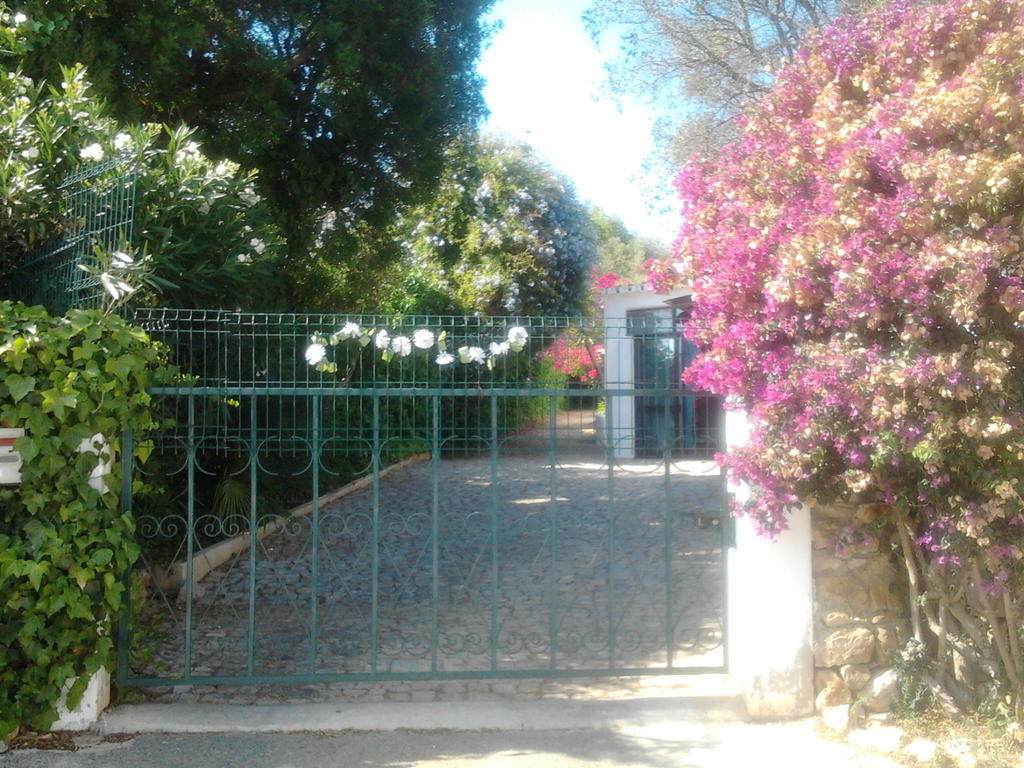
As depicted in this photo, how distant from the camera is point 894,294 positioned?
417 cm

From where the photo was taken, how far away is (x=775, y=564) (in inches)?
193

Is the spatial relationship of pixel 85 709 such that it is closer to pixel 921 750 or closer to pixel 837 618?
pixel 837 618

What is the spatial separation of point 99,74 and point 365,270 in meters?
4.98

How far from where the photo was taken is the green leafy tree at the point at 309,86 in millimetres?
9148

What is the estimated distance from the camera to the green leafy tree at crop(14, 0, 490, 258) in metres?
9.15

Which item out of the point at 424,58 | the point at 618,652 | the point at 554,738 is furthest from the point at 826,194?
the point at 424,58

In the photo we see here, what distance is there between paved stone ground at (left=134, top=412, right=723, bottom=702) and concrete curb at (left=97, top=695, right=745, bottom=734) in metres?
0.26

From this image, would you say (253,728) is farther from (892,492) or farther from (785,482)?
(892,492)

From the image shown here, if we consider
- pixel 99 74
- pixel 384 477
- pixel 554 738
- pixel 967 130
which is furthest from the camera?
pixel 384 477

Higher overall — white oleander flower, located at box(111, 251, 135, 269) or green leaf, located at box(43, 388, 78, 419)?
white oleander flower, located at box(111, 251, 135, 269)

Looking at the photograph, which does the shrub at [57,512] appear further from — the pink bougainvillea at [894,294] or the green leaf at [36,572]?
the pink bougainvillea at [894,294]

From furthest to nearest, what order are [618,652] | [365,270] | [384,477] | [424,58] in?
[384,477]
[365,270]
[424,58]
[618,652]

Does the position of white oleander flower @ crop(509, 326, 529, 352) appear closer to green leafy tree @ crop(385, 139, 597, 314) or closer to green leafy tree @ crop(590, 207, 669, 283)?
green leafy tree @ crop(385, 139, 597, 314)

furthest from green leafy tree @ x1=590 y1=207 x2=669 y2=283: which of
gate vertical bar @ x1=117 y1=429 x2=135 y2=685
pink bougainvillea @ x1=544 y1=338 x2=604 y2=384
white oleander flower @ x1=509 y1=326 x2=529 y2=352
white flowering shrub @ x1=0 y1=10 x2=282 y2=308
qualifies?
gate vertical bar @ x1=117 y1=429 x2=135 y2=685
